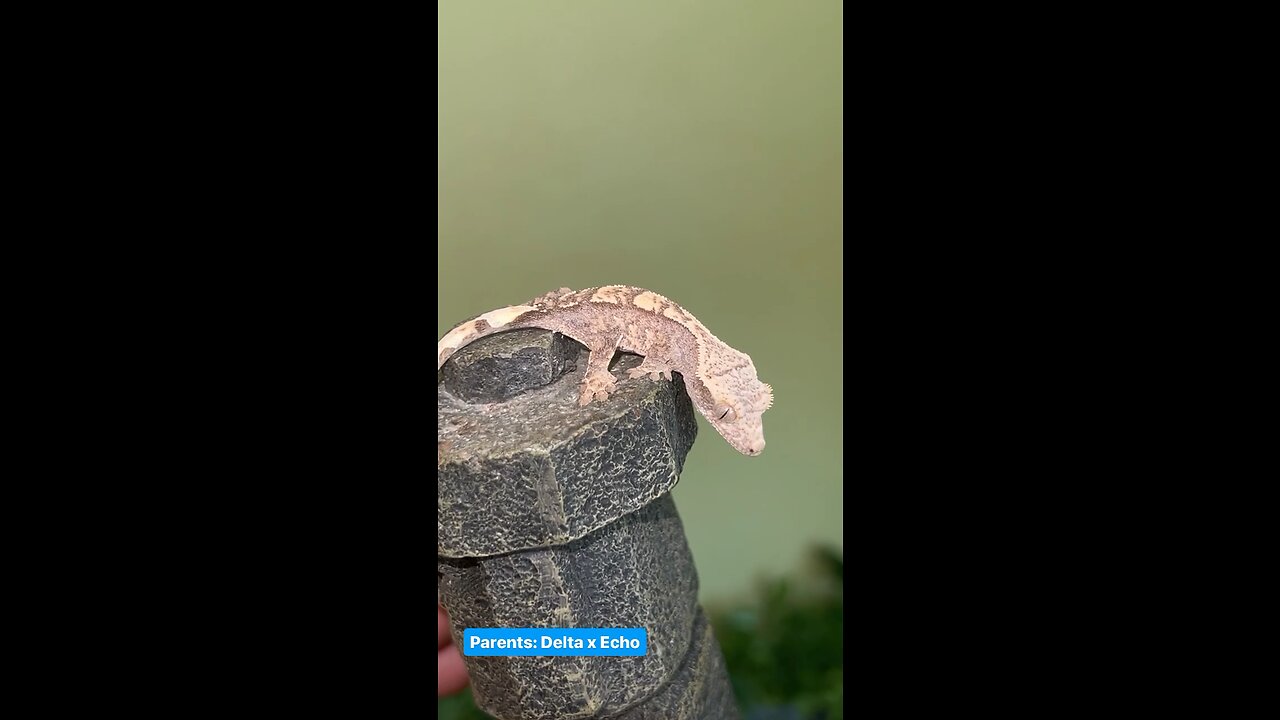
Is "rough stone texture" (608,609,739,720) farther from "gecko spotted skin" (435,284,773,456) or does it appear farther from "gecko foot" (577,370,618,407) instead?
"gecko foot" (577,370,618,407)

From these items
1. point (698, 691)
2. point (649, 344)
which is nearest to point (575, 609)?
point (698, 691)

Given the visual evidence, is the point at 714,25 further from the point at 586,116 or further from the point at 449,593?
the point at 449,593

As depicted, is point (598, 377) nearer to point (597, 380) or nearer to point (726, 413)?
point (597, 380)

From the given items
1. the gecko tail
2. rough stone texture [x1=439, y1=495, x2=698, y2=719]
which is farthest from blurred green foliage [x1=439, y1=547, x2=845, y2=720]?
the gecko tail

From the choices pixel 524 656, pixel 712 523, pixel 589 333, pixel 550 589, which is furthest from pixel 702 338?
pixel 524 656
